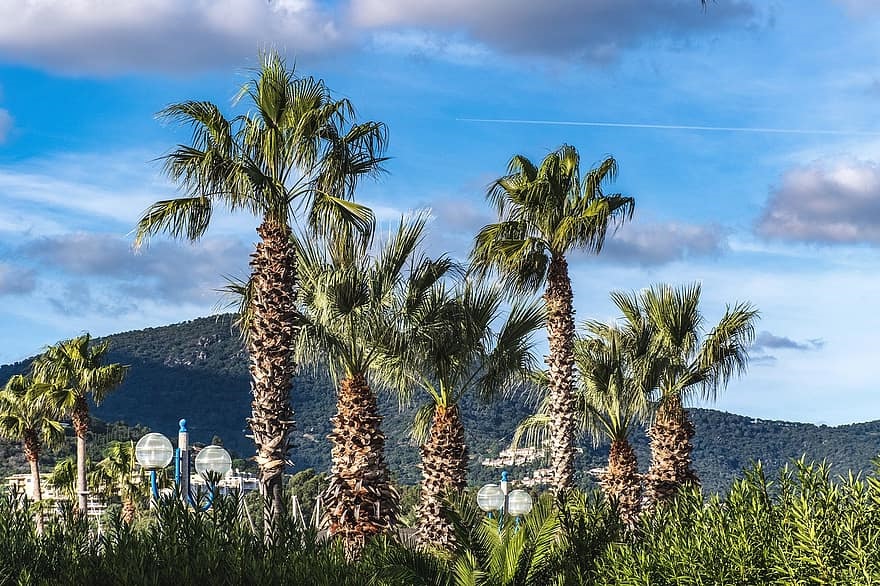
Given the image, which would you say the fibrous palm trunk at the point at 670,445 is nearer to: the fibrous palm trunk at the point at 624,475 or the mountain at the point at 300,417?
the fibrous palm trunk at the point at 624,475

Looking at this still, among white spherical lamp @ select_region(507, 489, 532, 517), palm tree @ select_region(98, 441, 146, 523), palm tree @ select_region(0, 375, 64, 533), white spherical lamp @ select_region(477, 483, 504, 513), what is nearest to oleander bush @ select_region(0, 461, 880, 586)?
white spherical lamp @ select_region(477, 483, 504, 513)

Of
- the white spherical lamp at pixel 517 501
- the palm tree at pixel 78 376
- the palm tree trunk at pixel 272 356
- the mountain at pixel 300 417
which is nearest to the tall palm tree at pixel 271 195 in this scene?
the palm tree trunk at pixel 272 356

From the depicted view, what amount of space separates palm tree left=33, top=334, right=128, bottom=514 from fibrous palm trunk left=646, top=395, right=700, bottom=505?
19.8 m

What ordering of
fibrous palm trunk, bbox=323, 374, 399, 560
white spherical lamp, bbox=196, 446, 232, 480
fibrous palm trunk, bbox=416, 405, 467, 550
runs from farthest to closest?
1. fibrous palm trunk, bbox=416, 405, 467, 550
2. fibrous palm trunk, bbox=323, 374, 399, 560
3. white spherical lamp, bbox=196, 446, 232, 480

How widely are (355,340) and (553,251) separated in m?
6.01

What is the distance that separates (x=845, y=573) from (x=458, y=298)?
14.8 m

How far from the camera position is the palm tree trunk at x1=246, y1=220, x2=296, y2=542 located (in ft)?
51.4

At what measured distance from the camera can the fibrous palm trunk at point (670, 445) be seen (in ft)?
81.8

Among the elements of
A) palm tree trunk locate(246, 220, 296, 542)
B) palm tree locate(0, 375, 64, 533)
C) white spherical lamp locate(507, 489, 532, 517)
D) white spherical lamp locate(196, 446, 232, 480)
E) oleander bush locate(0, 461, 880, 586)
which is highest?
palm tree locate(0, 375, 64, 533)

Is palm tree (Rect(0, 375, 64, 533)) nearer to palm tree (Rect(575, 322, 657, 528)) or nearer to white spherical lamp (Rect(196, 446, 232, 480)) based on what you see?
palm tree (Rect(575, 322, 657, 528))

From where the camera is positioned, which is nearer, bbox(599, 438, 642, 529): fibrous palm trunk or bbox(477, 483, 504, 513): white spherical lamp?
bbox(477, 483, 504, 513): white spherical lamp

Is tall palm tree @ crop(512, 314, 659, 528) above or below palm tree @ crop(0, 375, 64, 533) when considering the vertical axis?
below

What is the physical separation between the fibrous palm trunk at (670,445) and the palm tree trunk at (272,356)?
1192 cm

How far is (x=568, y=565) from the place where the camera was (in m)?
6.86
